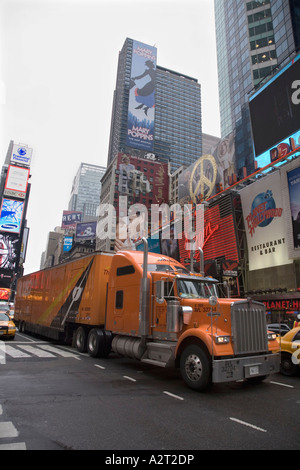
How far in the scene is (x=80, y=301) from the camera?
40.6ft

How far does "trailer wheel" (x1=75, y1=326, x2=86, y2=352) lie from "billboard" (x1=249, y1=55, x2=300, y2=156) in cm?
2568

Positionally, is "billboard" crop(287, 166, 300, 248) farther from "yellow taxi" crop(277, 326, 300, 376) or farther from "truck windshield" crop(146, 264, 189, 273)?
"truck windshield" crop(146, 264, 189, 273)

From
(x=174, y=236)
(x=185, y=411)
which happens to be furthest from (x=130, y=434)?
(x=174, y=236)

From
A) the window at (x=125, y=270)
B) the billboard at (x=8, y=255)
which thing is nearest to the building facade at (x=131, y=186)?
the billboard at (x=8, y=255)

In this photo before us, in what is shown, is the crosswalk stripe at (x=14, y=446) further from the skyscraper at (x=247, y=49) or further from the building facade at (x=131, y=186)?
the building facade at (x=131, y=186)

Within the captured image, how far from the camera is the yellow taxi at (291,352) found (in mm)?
8594

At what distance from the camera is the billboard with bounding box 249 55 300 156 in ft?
88.1

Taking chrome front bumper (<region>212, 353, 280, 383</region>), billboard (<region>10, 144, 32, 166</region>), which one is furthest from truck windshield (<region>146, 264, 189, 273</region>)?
billboard (<region>10, 144, 32, 166</region>)

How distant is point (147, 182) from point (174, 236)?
246ft

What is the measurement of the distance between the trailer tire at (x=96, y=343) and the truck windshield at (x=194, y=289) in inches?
171

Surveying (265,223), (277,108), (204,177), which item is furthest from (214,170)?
(265,223)

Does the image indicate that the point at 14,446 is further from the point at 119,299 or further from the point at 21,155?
the point at 21,155

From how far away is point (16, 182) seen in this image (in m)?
85.6

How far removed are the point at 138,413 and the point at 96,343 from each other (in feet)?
19.9
